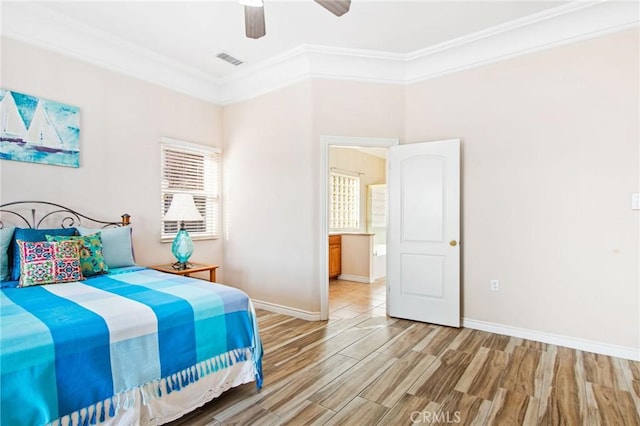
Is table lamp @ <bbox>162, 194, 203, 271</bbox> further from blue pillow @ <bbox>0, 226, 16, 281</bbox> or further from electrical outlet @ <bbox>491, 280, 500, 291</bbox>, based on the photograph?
electrical outlet @ <bbox>491, 280, 500, 291</bbox>

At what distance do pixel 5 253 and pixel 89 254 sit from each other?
0.52 meters

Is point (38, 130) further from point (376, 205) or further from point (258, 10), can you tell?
point (376, 205)

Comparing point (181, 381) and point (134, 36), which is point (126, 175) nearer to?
point (134, 36)

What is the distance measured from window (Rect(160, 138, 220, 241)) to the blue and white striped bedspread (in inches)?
69.9

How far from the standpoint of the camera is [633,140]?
9.28 ft

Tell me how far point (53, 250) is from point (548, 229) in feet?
13.4

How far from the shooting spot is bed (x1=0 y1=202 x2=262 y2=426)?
142 cm

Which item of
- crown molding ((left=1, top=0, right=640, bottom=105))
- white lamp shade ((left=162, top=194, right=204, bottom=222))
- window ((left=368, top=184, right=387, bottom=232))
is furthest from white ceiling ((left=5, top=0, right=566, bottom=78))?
window ((left=368, top=184, right=387, bottom=232))

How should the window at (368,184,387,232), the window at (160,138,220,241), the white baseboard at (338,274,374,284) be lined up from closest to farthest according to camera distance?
the window at (160,138,220,241) < the white baseboard at (338,274,374,284) < the window at (368,184,387,232)

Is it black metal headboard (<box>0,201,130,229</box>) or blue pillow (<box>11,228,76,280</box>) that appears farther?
black metal headboard (<box>0,201,130,229</box>)

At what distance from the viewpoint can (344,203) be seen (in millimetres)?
6770

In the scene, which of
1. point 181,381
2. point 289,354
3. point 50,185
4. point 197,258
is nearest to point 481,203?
point 289,354

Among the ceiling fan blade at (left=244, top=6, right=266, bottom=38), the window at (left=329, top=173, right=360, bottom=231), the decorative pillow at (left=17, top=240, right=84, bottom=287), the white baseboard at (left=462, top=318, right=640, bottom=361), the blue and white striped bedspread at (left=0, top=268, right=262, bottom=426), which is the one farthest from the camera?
the window at (left=329, top=173, right=360, bottom=231)

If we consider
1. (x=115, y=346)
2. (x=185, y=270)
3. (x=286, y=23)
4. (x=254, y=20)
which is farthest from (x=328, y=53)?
(x=115, y=346)
